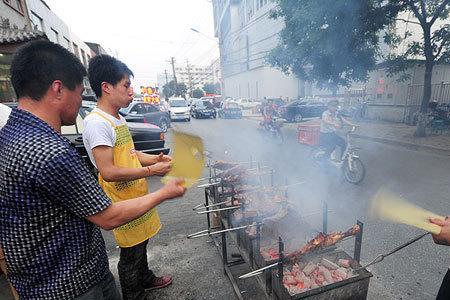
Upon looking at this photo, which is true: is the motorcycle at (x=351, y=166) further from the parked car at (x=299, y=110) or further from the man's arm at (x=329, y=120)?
the parked car at (x=299, y=110)

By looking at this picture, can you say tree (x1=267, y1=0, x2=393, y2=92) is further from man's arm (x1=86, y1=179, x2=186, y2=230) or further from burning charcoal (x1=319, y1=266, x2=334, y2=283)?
man's arm (x1=86, y1=179, x2=186, y2=230)

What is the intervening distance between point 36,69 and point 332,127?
680cm

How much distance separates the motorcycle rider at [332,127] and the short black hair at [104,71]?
18.9 ft

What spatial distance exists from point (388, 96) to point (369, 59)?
16.7 ft

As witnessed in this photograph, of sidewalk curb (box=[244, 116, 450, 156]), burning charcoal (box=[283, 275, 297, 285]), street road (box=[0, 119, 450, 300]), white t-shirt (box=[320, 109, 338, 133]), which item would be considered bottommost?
sidewalk curb (box=[244, 116, 450, 156])

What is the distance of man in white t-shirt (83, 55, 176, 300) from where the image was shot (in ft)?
7.50

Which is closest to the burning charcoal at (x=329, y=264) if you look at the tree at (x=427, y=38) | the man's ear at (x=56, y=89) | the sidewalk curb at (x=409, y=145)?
the man's ear at (x=56, y=89)

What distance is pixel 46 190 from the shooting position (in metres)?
1.30

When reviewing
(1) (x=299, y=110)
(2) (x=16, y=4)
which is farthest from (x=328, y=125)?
(2) (x=16, y=4)

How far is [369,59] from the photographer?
12320 millimetres

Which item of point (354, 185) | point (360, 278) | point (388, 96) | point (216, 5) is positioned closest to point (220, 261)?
point (360, 278)

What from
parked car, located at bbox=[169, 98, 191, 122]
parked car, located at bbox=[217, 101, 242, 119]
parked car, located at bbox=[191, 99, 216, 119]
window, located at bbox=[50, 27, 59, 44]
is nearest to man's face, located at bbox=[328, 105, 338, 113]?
parked car, located at bbox=[169, 98, 191, 122]

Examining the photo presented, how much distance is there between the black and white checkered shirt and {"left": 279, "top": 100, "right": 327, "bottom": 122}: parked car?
1894cm

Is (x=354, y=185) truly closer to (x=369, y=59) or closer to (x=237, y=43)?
(x=369, y=59)
